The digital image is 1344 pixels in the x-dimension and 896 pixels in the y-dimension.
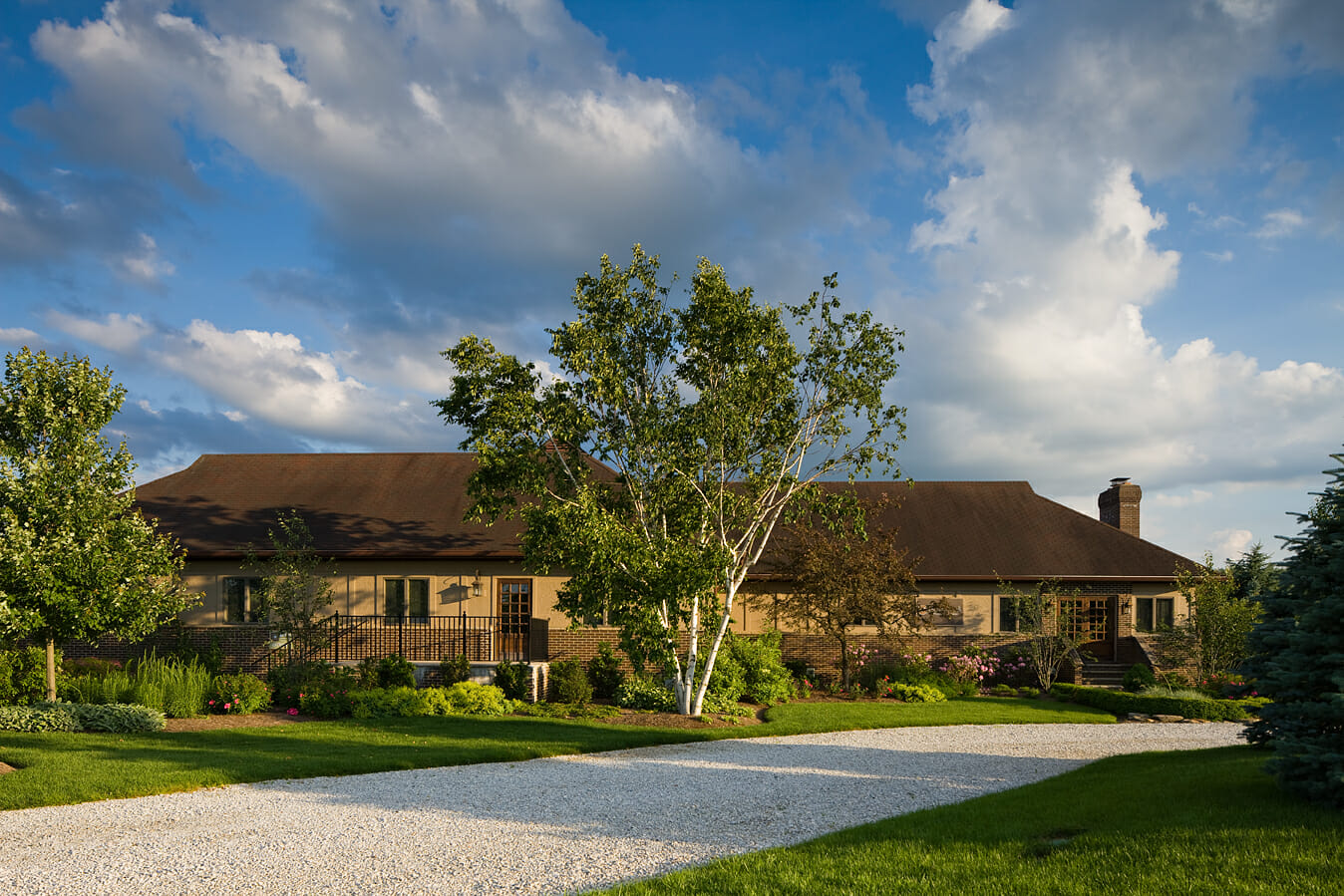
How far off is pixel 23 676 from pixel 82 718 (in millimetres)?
4363

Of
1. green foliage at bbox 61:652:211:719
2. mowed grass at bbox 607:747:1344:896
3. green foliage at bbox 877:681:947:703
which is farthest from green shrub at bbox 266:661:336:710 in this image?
mowed grass at bbox 607:747:1344:896

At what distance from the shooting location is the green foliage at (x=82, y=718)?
1485cm

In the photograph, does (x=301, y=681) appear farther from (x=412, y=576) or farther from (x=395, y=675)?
(x=412, y=576)

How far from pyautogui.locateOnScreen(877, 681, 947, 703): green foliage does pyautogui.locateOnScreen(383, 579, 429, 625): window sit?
39.4 feet

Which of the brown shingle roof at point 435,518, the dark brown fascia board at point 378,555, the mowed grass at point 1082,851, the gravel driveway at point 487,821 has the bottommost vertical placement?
the gravel driveway at point 487,821

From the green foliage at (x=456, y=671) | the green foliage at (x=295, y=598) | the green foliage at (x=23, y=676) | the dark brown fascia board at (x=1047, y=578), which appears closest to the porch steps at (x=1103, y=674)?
the dark brown fascia board at (x=1047, y=578)

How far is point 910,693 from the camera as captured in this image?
838 inches

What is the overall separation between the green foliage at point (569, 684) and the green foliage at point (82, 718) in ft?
25.1

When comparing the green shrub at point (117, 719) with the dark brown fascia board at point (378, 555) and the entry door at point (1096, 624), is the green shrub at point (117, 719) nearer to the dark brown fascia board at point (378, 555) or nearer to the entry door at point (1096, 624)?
the dark brown fascia board at point (378, 555)

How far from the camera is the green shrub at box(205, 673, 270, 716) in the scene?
688 inches

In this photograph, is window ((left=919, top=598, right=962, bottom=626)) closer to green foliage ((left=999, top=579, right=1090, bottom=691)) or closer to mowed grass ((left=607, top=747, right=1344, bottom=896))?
green foliage ((left=999, top=579, right=1090, bottom=691))

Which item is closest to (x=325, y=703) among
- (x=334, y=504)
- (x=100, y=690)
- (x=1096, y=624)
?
(x=100, y=690)

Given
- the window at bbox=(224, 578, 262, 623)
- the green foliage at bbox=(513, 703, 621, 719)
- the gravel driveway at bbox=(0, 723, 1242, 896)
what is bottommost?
the green foliage at bbox=(513, 703, 621, 719)

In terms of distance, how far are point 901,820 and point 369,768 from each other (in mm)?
7215
